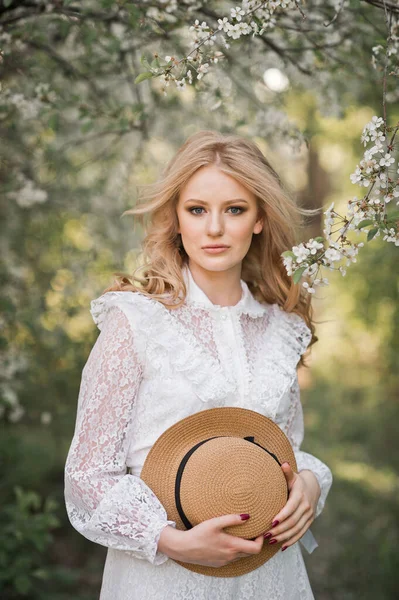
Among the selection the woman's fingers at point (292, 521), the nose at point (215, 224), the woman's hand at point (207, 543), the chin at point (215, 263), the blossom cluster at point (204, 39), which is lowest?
the woman's hand at point (207, 543)

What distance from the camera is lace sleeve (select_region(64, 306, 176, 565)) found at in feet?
5.57

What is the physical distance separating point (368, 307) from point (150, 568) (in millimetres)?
4089

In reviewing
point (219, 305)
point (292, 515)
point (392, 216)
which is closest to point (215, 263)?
point (219, 305)

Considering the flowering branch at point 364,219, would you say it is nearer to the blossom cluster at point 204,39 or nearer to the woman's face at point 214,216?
the woman's face at point 214,216

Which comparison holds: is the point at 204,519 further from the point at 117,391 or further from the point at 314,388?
the point at 314,388

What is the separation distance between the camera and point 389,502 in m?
5.20

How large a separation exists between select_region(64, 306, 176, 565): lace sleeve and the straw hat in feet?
0.23

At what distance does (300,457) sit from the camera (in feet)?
7.27

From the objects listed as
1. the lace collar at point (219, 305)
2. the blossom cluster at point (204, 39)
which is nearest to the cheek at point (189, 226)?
the lace collar at point (219, 305)

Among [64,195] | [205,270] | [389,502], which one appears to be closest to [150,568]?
[205,270]

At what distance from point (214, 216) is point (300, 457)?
88cm

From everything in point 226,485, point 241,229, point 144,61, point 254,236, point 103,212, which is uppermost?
point 103,212

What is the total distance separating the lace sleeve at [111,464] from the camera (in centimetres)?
170

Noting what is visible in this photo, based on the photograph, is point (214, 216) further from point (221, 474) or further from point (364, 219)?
point (221, 474)
